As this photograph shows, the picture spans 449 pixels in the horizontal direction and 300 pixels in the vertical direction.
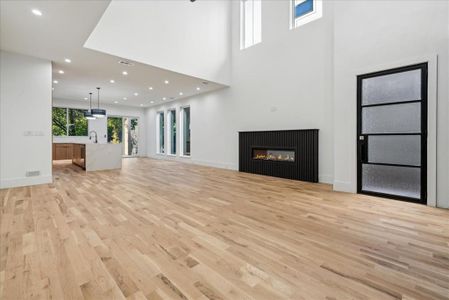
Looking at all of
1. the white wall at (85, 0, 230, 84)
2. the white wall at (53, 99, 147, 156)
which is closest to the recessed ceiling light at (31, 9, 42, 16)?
the white wall at (85, 0, 230, 84)

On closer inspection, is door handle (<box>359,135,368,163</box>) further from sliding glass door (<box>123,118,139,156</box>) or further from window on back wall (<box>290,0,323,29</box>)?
sliding glass door (<box>123,118,139,156</box>)

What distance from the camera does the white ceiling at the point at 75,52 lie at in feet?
9.91

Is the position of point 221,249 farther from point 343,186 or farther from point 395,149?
point 395,149

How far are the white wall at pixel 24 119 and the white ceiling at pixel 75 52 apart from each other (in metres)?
0.33

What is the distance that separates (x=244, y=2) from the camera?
23.2 feet

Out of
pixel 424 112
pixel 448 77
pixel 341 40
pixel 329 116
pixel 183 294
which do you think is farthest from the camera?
pixel 329 116

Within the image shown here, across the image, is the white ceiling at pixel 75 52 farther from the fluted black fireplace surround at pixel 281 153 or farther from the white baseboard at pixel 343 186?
the white baseboard at pixel 343 186

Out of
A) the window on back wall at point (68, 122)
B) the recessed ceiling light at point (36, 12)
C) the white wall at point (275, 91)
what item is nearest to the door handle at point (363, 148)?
the white wall at point (275, 91)

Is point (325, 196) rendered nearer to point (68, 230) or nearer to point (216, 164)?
point (68, 230)

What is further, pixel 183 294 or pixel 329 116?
pixel 329 116

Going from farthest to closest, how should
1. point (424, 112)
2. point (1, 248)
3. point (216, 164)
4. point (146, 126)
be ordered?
point (146, 126) → point (216, 164) → point (424, 112) → point (1, 248)

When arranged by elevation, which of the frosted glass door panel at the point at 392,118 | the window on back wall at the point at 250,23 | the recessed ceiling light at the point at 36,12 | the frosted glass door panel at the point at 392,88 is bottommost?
the frosted glass door panel at the point at 392,118

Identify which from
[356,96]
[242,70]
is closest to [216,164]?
[242,70]

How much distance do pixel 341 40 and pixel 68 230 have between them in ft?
17.6
